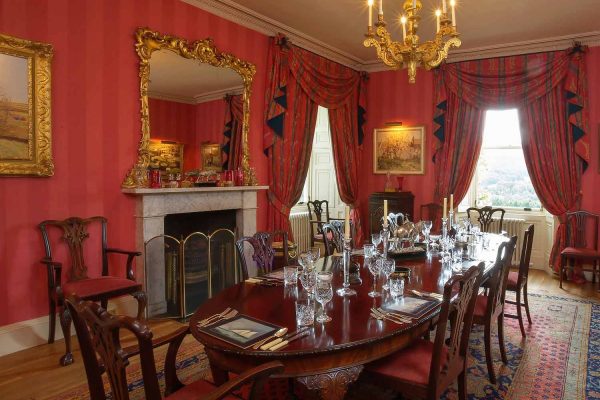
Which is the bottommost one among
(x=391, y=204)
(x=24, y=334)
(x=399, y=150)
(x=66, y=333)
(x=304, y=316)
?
(x=24, y=334)

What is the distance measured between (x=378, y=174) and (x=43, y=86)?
16.2ft

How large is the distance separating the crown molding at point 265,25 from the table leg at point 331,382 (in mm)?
3757

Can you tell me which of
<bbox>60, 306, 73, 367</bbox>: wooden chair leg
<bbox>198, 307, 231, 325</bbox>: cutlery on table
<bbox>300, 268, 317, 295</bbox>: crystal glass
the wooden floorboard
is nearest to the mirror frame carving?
<bbox>60, 306, 73, 367</bbox>: wooden chair leg

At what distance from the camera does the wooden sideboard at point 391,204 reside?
20.5 feet

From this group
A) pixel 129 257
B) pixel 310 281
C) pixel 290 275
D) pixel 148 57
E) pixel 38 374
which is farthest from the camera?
pixel 148 57

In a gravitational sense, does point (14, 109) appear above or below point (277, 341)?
above

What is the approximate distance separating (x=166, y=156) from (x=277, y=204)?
1.66m

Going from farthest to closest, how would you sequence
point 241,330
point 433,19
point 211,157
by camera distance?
point 433,19 < point 211,157 < point 241,330

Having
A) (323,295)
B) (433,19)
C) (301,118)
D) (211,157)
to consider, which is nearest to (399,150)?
(301,118)

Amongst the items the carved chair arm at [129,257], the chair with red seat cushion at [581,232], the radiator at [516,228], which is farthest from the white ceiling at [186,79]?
the chair with red seat cushion at [581,232]

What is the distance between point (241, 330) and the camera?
175 cm

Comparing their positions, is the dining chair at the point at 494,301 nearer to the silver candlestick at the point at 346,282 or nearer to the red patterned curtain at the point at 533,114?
the silver candlestick at the point at 346,282

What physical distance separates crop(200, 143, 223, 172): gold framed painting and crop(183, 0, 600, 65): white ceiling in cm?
140

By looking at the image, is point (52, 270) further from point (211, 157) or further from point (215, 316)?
point (211, 157)
